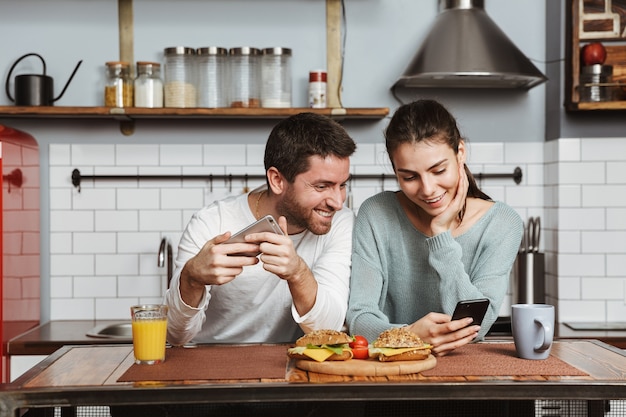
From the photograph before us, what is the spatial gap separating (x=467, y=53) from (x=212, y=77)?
110cm

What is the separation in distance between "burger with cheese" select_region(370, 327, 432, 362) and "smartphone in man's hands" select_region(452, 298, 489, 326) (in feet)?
0.48

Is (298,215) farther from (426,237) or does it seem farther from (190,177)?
(190,177)

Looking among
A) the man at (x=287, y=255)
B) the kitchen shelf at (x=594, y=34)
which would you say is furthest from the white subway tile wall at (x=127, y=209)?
the man at (x=287, y=255)

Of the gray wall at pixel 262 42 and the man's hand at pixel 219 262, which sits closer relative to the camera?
the man's hand at pixel 219 262

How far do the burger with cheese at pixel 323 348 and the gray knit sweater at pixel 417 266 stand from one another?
31 cm

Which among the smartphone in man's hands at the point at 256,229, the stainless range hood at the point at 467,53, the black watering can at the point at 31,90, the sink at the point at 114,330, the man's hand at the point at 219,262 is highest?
the stainless range hood at the point at 467,53

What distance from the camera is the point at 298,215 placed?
7.33 feet

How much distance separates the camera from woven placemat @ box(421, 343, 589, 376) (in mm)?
1592

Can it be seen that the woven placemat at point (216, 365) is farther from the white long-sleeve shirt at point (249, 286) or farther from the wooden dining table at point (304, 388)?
the white long-sleeve shirt at point (249, 286)

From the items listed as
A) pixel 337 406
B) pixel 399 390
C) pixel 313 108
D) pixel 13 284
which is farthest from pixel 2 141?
pixel 399 390

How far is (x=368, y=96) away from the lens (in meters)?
3.74

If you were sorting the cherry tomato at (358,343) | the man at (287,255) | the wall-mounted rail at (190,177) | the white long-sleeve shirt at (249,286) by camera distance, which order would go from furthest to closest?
the wall-mounted rail at (190,177) → the white long-sleeve shirt at (249,286) → the man at (287,255) → the cherry tomato at (358,343)

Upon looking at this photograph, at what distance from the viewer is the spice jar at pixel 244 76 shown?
352 cm

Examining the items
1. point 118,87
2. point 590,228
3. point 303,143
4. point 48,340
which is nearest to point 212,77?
point 118,87
